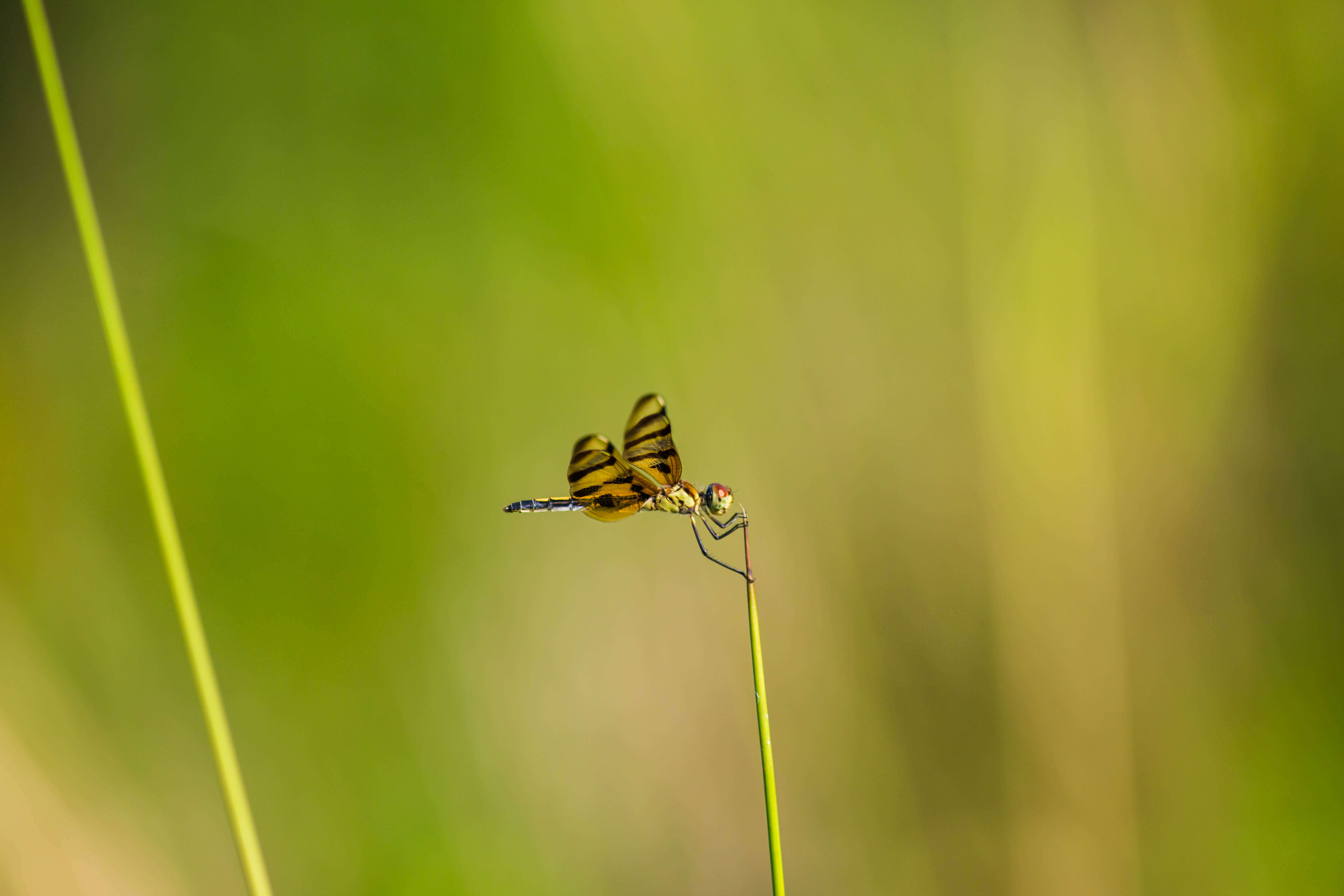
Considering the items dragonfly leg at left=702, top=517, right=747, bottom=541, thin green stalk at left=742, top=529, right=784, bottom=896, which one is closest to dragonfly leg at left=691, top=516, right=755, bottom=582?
dragonfly leg at left=702, top=517, right=747, bottom=541

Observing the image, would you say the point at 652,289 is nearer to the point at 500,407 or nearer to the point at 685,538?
the point at 500,407

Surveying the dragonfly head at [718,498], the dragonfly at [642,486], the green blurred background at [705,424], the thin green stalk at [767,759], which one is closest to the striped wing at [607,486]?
the dragonfly at [642,486]

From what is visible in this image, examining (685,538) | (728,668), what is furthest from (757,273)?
(728,668)

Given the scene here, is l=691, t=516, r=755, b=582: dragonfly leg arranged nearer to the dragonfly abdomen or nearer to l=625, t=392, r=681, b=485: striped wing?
l=625, t=392, r=681, b=485: striped wing

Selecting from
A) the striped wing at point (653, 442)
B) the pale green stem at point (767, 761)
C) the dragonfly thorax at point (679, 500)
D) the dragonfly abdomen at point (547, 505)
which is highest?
the striped wing at point (653, 442)

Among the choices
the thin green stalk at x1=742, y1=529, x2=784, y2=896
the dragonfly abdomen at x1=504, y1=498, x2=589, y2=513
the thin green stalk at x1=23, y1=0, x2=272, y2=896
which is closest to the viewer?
the thin green stalk at x1=742, y1=529, x2=784, y2=896

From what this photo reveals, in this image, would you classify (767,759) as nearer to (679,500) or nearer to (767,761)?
(767,761)

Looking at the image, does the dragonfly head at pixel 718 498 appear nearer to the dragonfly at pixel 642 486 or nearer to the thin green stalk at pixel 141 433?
the dragonfly at pixel 642 486

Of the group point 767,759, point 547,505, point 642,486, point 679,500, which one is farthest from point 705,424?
point 767,759
